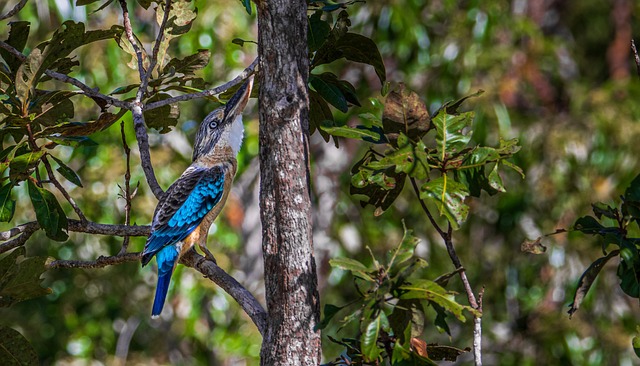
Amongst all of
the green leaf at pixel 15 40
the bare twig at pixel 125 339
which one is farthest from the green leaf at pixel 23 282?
the bare twig at pixel 125 339

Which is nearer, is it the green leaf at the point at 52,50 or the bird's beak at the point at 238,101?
the green leaf at the point at 52,50

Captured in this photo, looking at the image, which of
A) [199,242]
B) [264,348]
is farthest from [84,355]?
[264,348]

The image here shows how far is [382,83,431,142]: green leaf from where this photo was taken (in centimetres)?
197

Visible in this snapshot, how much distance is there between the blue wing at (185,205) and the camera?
3.27 m

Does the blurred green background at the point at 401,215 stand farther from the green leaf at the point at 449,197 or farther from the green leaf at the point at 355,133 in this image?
the green leaf at the point at 449,197

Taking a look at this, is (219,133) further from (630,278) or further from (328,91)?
(630,278)

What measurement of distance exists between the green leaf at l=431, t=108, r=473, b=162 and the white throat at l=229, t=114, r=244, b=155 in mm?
1970

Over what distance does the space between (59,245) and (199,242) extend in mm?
2823

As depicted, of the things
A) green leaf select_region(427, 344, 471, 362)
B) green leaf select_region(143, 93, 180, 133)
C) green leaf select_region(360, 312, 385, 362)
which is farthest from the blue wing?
green leaf select_region(360, 312, 385, 362)

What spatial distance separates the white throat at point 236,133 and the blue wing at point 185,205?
0.22 meters

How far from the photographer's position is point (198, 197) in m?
3.53

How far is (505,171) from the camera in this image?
6.64 metres

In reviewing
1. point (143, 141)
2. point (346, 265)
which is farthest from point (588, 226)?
point (143, 141)

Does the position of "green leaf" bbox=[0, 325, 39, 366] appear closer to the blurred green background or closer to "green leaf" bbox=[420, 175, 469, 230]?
"green leaf" bbox=[420, 175, 469, 230]
